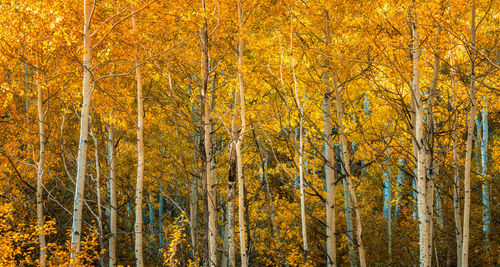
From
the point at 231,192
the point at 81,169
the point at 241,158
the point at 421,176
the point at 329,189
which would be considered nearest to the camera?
the point at 81,169

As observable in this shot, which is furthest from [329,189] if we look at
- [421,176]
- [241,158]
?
[421,176]

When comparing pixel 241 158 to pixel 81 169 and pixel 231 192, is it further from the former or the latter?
pixel 81 169

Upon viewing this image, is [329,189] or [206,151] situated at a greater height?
[206,151]

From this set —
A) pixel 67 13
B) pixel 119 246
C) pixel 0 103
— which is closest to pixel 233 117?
pixel 67 13

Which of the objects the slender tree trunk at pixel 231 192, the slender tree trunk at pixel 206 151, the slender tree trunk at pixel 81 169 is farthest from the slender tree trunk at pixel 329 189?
the slender tree trunk at pixel 81 169

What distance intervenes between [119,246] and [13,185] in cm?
462

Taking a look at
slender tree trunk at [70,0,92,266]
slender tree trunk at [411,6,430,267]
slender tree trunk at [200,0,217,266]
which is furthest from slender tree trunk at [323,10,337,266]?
slender tree trunk at [70,0,92,266]

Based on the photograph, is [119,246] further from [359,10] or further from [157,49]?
[359,10]

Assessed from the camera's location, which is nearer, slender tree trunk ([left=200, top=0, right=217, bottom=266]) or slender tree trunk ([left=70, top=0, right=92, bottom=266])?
slender tree trunk ([left=70, top=0, right=92, bottom=266])

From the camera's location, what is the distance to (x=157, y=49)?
327 inches

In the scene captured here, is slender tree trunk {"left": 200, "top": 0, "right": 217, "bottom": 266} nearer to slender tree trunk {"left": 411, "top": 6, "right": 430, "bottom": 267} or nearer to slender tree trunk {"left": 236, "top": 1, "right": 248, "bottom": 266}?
slender tree trunk {"left": 236, "top": 1, "right": 248, "bottom": 266}

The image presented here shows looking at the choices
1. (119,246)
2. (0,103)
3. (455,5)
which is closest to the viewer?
(455,5)

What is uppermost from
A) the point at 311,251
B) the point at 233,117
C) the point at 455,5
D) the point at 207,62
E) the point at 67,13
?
the point at 67,13

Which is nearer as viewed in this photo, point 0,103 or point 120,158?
point 0,103
